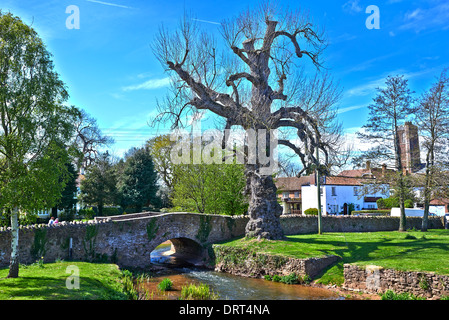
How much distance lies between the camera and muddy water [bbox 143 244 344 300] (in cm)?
1437

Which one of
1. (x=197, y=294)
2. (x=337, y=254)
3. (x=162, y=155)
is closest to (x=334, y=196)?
(x=162, y=155)

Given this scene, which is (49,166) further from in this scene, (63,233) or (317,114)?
(317,114)

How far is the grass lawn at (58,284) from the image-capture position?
9.84 meters

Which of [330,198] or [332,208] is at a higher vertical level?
[330,198]

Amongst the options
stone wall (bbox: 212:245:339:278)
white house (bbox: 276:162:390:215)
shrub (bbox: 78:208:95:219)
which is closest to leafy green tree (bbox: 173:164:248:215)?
stone wall (bbox: 212:245:339:278)

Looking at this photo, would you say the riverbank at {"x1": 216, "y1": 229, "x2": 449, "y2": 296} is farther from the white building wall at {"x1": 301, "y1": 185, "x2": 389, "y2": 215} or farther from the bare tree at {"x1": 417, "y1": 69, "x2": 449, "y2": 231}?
the white building wall at {"x1": 301, "y1": 185, "x2": 389, "y2": 215}

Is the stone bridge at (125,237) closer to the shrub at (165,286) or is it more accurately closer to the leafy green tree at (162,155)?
the shrub at (165,286)

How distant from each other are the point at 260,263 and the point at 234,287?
2828 mm

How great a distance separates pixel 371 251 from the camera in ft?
59.6

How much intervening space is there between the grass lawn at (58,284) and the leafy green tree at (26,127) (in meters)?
1.04

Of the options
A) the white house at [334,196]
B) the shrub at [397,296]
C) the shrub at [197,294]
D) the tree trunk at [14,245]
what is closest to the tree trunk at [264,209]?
the shrub at [197,294]

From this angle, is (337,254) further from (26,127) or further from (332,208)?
(332,208)

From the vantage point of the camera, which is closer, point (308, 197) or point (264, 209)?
point (264, 209)
